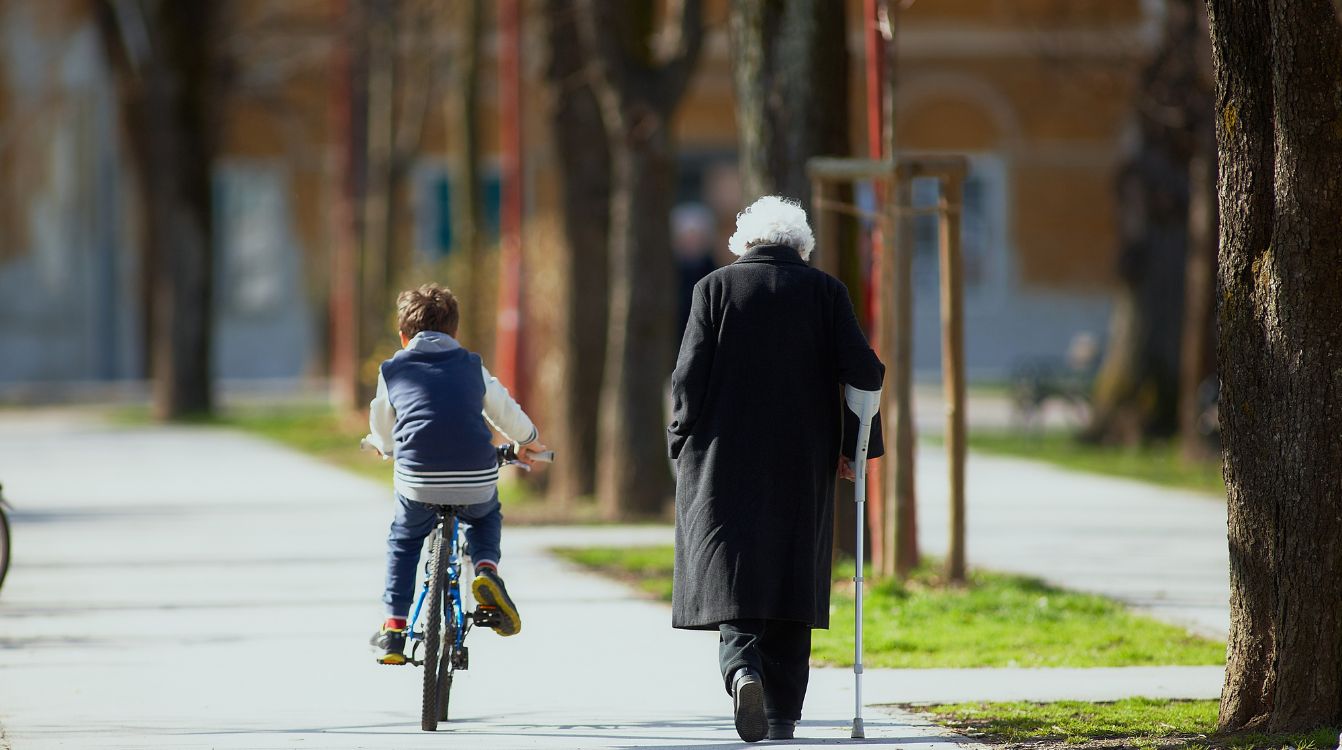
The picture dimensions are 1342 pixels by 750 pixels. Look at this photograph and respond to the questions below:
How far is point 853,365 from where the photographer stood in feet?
23.7

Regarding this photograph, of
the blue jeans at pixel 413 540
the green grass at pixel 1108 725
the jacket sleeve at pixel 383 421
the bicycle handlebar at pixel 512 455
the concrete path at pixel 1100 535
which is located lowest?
the concrete path at pixel 1100 535

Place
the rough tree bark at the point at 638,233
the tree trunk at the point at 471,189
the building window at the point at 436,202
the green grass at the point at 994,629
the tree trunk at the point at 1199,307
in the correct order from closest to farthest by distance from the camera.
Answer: the green grass at the point at 994,629, the rough tree bark at the point at 638,233, the tree trunk at the point at 1199,307, the tree trunk at the point at 471,189, the building window at the point at 436,202

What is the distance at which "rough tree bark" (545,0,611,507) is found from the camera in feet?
53.6

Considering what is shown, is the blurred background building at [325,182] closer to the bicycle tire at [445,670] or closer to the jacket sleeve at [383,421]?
the jacket sleeve at [383,421]

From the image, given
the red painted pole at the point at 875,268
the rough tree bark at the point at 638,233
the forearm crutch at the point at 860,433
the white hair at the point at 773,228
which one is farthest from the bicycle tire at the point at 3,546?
the rough tree bark at the point at 638,233

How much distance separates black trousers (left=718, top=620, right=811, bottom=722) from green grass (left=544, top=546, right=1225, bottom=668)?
1.78 metres

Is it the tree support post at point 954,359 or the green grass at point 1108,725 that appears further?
the tree support post at point 954,359

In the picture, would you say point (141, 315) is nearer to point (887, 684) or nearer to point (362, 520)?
Result: point (362, 520)

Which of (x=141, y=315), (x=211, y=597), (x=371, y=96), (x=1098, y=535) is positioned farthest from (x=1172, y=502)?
(x=141, y=315)

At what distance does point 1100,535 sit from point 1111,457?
6723 millimetres

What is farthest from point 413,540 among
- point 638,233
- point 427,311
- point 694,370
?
point 638,233

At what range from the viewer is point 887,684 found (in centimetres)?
853

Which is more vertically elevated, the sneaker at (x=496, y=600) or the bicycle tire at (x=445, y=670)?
the sneaker at (x=496, y=600)

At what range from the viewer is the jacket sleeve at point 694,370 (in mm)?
7234
